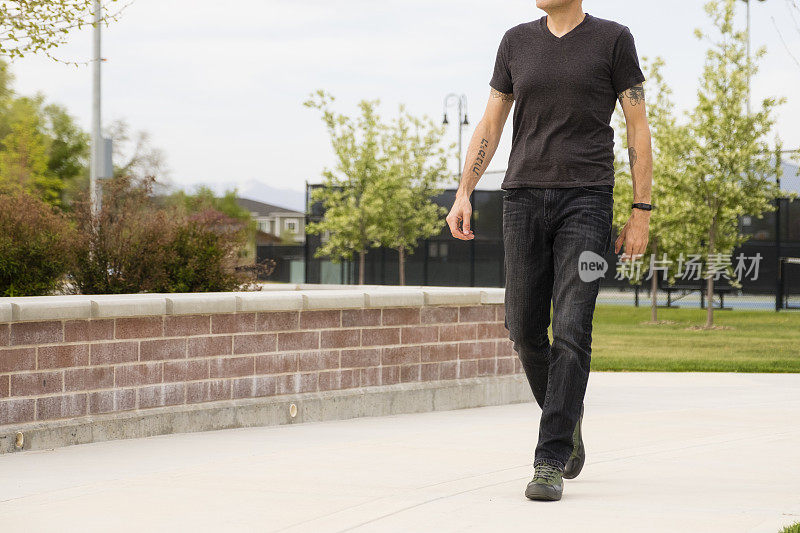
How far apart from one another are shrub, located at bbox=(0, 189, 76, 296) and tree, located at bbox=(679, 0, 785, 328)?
1485cm

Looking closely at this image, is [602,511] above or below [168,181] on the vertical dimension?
below

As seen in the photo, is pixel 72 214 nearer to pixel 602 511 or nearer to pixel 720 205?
pixel 602 511

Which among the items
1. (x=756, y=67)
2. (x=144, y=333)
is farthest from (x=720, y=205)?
(x=144, y=333)

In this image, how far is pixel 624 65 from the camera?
5.10 m

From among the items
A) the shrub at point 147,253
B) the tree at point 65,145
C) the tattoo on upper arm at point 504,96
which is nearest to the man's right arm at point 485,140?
the tattoo on upper arm at point 504,96

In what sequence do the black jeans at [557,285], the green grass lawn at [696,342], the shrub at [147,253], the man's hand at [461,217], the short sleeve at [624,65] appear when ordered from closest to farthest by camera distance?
the black jeans at [557,285]
the short sleeve at [624,65]
the man's hand at [461,217]
the shrub at [147,253]
the green grass lawn at [696,342]

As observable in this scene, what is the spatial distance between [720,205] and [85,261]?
49.6 feet

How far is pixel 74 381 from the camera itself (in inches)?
264

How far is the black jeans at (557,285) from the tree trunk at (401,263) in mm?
22376

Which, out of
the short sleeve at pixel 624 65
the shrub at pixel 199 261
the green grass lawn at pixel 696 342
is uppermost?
the short sleeve at pixel 624 65

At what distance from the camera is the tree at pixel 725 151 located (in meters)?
21.4

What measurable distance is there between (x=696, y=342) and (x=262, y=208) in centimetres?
11349

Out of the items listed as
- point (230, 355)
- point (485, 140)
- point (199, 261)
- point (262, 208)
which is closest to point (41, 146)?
point (199, 261)

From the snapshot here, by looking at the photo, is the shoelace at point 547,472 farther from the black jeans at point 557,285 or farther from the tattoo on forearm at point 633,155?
the tattoo on forearm at point 633,155
